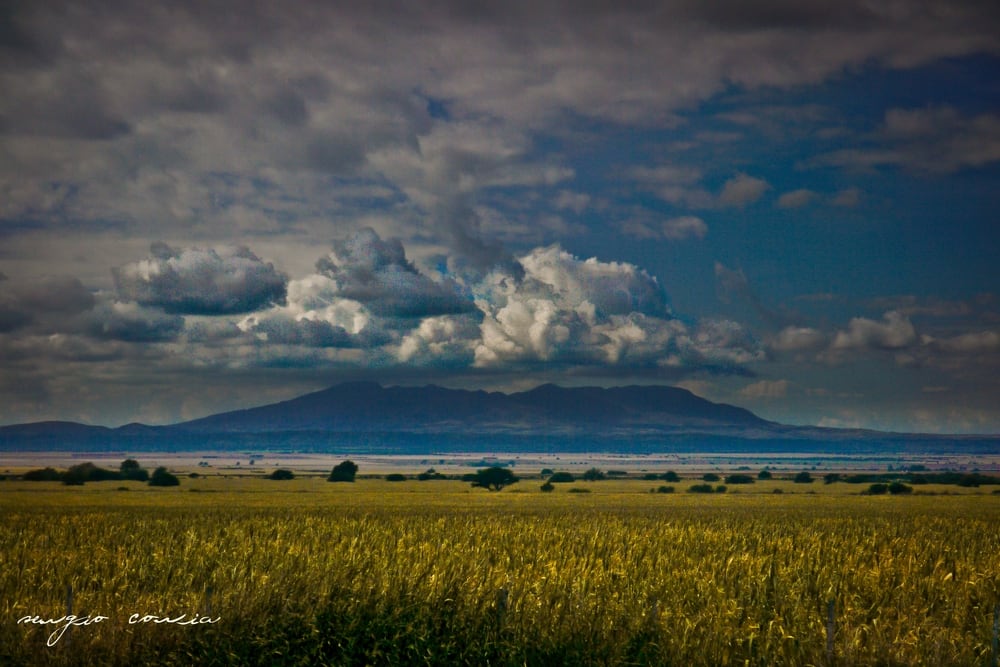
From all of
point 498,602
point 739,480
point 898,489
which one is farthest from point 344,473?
point 498,602

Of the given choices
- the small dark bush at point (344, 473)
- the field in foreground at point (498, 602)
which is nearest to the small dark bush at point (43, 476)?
the small dark bush at point (344, 473)

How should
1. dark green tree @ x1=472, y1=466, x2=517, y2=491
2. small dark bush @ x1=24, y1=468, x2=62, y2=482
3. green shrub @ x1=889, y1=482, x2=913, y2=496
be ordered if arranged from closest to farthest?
green shrub @ x1=889, y1=482, x2=913, y2=496 → small dark bush @ x1=24, y1=468, x2=62, y2=482 → dark green tree @ x1=472, y1=466, x2=517, y2=491

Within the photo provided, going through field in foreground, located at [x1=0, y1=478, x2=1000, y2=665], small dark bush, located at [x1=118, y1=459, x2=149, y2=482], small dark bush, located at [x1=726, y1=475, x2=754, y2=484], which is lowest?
small dark bush, located at [x1=726, y1=475, x2=754, y2=484]

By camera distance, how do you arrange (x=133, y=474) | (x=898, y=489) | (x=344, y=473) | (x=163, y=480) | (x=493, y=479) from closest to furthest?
1. (x=898, y=489)
2. (x=163, y=480)
3. (x=493, y=479)
4. (x=133, y=474)
5. (x=344, y=473)

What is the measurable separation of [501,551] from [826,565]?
11.1 m

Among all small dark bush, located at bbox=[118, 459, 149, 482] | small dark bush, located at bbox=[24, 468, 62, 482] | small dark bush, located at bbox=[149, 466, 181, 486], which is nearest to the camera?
small dark bush, located at bbox=[149, 466, 181, 486]

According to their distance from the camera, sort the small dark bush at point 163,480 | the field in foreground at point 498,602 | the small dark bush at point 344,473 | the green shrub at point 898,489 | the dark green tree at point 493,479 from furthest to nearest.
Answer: the small dark bush at point 344,473 → the dark green tree at point 493,479 → the small dark bush at point 163,480 → the green shrub at point 898,489 → the field in foreground at point 498,602

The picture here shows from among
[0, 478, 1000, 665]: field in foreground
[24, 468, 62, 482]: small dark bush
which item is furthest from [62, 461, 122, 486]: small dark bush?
[0, 478, 1000, 665]: field in foreground

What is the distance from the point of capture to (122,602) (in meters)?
22.5

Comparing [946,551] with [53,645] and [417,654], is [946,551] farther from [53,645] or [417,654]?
[53,645]
